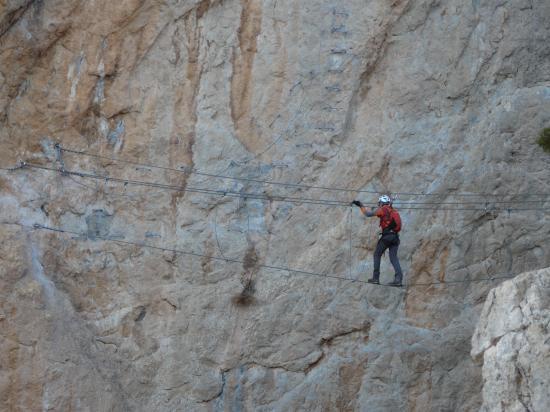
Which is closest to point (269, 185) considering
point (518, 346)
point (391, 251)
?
point (391, 251)

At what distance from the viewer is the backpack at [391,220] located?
14.7 m

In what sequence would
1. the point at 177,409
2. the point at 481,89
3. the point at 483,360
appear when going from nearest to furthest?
1. the point at 483,360
2. the point at 177,409
3. the point at 481,89

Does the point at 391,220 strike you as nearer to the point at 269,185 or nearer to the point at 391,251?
the point at 391,251

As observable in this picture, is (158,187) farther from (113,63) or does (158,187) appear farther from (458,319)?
(458,319)

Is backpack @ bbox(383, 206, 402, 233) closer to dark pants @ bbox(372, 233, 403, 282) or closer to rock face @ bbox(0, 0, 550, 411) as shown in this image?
dark pants @ bbox(372, 233, 403, 282)

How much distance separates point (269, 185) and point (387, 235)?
2.45 meters

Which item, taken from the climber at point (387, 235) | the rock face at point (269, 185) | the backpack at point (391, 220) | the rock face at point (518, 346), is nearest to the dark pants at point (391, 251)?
the climber at point (387, 235)

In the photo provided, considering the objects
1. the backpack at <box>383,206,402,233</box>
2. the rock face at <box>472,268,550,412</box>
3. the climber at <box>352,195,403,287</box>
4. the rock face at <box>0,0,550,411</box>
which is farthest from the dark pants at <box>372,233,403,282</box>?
the rock face at <box>472,268,550,412</box>

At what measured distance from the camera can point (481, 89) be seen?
1698cm

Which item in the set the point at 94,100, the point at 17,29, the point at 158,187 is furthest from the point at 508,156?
the point at 17,29

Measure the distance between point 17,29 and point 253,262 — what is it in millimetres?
5100

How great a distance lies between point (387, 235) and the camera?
48.9ft

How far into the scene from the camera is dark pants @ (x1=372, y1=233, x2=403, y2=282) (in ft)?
48.9

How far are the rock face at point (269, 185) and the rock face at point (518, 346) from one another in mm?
3384
